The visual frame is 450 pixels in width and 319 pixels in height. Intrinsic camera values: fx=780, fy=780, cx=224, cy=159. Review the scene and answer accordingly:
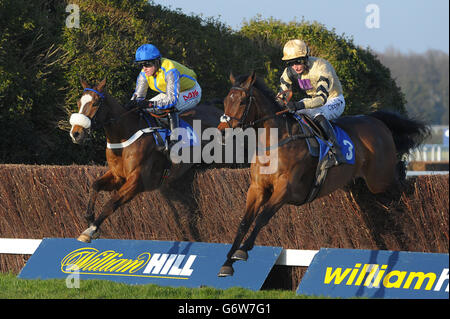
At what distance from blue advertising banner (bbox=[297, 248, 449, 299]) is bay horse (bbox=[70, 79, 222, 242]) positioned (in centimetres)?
195

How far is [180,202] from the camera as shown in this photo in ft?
25.4

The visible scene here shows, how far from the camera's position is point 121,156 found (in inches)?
304

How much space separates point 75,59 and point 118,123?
3.72m

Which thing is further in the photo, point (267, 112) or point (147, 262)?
point (147, 262)

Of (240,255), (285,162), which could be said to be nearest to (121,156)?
(285,162)

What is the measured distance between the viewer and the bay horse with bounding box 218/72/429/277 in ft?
20.6

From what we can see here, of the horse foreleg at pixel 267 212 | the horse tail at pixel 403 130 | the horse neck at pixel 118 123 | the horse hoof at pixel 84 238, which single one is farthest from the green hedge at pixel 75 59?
the horse foreleg at pixel 267 212

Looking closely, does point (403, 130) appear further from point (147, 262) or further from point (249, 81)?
point (147, 262)

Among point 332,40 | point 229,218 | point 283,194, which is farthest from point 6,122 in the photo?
point 332,40

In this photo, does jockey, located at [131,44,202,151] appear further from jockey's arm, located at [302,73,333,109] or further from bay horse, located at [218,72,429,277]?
jockey's arm, located at [302,73,333,109]

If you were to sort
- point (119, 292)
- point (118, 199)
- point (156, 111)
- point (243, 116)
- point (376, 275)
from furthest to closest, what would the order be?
point (156, 111) < point (118, 199) < point (119, 292) < point (243, 116) < point (376, 275)

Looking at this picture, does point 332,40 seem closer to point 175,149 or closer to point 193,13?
point 193,13

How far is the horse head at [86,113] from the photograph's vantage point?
7.08m

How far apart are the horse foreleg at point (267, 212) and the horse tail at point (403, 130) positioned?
186 cm
